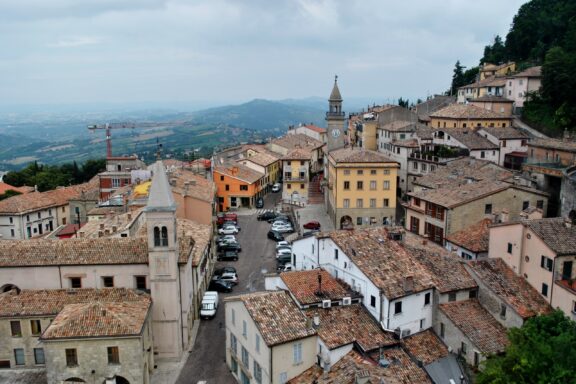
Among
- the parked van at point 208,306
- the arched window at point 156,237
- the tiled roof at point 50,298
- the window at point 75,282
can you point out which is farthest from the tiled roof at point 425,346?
the window at point 75,282

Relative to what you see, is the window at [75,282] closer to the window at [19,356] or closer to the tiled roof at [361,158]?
the window at [19,356]

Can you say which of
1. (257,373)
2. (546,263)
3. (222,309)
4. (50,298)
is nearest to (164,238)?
(50,298)

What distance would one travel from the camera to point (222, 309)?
137ft

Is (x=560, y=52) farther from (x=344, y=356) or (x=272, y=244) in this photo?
(x=344, y=356)

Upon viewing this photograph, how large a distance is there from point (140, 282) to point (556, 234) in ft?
88.8

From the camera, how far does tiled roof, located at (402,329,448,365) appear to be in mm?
30531

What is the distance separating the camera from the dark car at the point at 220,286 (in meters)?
44.4

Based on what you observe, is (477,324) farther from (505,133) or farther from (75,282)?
(505,133)

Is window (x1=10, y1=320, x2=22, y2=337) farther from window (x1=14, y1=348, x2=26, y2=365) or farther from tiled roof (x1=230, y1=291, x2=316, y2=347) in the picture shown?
tiled roof (x1=230, y1=291, x2=316, y2=347)

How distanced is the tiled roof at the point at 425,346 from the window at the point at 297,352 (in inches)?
254

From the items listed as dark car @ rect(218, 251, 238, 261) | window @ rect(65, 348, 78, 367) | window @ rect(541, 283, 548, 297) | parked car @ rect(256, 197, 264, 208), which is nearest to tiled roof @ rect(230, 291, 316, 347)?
window @ rect(65, 348, 78, 367)

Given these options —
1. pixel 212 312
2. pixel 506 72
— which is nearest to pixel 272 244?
pixel 212 312

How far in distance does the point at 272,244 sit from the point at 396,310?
88.9ft

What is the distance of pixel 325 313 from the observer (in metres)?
31.2
